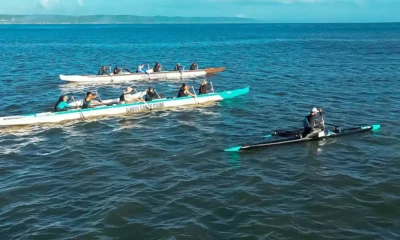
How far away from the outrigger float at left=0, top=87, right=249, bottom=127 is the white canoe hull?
12.9 meters

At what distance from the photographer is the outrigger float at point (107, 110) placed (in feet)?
77.8

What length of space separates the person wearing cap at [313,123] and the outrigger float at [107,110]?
1064 centimetres

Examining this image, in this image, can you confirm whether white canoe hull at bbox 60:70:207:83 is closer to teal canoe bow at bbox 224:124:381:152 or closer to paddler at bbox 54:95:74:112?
paddler at bbox 54:95:74:112

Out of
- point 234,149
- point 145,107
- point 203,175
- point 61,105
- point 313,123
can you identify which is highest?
point 61,105

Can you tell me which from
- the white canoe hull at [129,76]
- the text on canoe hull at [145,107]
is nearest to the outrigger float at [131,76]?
the white canoe hull at [129,76]

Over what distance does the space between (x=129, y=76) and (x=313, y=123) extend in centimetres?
2496

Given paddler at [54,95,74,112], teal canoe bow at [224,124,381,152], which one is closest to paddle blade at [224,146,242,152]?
A: teal canoe bow at [224,124,381,152]

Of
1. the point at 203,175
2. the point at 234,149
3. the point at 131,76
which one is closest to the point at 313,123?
the point at 234,149

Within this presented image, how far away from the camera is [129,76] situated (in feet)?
134

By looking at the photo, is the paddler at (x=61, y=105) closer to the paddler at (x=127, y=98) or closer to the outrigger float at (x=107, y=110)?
the outrigger float at (x=107, y=110)

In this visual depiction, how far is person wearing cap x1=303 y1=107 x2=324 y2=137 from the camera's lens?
20281mm

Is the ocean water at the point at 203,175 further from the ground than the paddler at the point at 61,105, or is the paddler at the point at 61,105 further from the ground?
the paddler at the point at 61,105

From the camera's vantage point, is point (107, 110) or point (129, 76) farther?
point (129, 76)

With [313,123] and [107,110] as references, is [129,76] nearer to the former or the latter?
[107,110]
